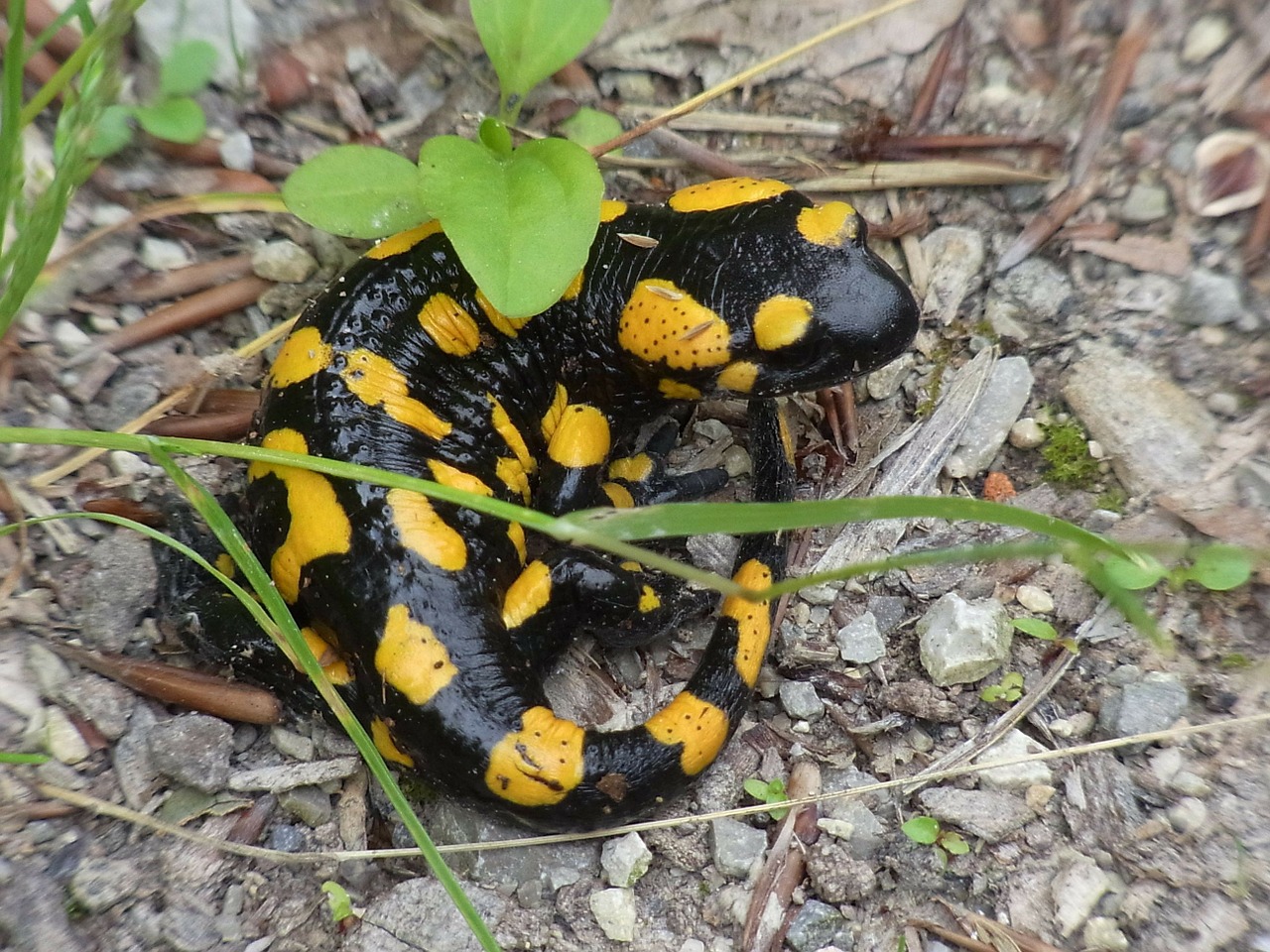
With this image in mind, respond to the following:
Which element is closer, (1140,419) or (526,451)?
(1140,419)

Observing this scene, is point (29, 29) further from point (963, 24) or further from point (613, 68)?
point (963, 24)

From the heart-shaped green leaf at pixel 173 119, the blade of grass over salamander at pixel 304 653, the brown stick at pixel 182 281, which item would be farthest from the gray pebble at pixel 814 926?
the heart-shaped green leaf at pixel 173 119

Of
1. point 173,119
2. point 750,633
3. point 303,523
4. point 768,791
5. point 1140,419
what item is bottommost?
point 768,791

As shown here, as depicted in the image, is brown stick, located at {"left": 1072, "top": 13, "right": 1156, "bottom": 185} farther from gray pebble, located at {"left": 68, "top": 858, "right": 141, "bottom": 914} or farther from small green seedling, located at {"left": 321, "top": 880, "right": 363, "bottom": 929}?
gray pebble, located at {"left": 68, "top": 858, "right": 141, "bottom": 914}

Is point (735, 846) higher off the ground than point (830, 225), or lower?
lower

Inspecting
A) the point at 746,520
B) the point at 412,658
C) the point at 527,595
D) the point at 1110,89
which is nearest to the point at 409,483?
the point at 746,520

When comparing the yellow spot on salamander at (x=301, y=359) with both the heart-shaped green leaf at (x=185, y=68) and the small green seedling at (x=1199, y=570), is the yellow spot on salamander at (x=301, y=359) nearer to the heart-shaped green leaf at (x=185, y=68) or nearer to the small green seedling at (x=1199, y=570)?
the heart-shaped green leaf at (x=185, y=68)

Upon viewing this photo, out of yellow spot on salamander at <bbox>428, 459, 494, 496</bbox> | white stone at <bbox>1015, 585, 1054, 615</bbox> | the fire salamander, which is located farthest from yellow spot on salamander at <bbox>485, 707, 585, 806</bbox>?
white stone at <bbox>1015, 585, 1054, 615</bbox>

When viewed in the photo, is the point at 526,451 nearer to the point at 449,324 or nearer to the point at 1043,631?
the point at 449,324

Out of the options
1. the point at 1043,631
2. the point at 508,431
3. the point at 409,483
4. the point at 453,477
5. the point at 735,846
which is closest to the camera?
the point at 409,483
